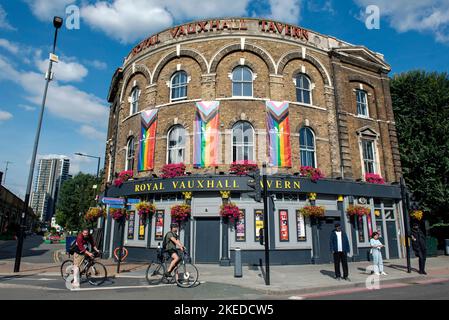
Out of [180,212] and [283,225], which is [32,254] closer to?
[180,212]

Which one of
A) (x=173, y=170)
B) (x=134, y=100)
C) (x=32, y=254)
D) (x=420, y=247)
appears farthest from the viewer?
(x=134, y=100)

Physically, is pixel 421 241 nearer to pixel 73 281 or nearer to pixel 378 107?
pixel 378 107

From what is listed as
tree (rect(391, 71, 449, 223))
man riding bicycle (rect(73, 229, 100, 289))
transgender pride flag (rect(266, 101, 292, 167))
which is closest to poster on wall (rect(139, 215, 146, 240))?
man riding bicycle (rect(73, 229, 100, 289))

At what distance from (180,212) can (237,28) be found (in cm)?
1090

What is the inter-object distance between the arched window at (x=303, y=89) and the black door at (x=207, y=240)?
869cm

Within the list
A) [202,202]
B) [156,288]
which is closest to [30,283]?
[156,288]

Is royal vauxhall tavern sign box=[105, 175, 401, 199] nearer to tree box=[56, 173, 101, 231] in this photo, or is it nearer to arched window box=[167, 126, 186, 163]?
arched window box=[167, 126, 186, 163]

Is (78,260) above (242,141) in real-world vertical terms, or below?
below

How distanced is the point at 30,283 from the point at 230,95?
39.8 feet

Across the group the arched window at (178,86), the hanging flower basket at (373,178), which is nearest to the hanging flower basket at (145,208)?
the arched window at (178,86)

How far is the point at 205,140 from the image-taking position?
51.9 ft

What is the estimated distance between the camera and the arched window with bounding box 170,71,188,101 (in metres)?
17.5

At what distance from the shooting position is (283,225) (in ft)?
49.0

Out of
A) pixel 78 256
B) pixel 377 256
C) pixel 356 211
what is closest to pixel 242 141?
pixel 356 211
